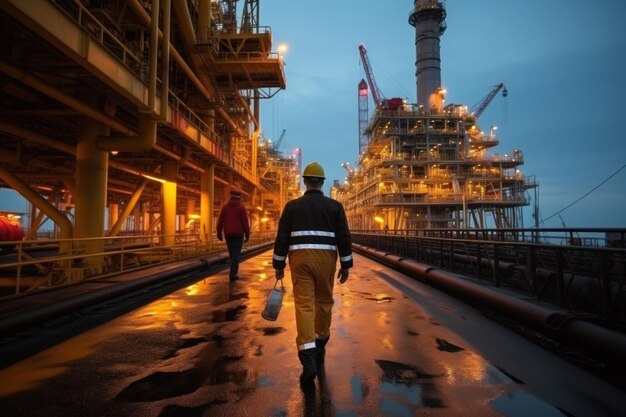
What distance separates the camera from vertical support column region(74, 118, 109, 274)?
46.7ft

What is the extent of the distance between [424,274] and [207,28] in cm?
1806

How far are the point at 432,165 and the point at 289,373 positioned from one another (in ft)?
228

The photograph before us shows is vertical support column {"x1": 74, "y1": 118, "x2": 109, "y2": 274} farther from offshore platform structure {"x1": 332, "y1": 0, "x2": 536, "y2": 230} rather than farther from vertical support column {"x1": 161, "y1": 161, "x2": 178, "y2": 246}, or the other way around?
offshore platform structure {"x1": 332, "y1": 0, "x2": 536, "y2": 230}

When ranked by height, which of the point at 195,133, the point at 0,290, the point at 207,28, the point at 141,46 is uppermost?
the point at 207,28

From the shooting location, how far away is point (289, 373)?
415cm

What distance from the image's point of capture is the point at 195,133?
2081cm

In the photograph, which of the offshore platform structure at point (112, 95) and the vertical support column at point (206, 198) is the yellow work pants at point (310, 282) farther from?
the vertical support column at point (206, 198)

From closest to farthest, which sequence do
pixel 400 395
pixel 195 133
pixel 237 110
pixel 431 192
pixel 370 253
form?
pixel 400 395 → pixel 195 133 → pixel 370 253 → pixel 237 110 → pixel 431 192

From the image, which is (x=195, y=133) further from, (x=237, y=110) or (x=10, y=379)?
(x=10, y=379)

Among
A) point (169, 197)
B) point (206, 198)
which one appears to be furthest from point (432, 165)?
point (169, 197)

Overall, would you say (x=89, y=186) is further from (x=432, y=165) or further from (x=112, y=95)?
(x=432, y=165)

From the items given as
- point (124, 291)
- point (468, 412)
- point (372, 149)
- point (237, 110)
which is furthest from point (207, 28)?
point (372, 149)

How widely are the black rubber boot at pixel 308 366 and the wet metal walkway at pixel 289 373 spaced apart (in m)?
0.11

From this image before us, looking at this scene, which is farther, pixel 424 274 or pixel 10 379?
pixel 424 274
